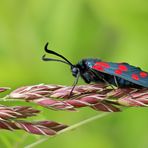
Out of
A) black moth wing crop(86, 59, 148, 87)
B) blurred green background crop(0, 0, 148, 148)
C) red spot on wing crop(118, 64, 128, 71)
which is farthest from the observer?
blurred green background crop(0, 0, 148, 148)

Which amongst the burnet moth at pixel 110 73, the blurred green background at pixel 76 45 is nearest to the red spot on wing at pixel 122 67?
the burnet moth at pixel 110 73

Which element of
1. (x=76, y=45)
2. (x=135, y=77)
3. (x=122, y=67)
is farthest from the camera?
(x=76, y=45)

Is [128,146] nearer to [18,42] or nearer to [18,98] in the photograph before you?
[18,42]

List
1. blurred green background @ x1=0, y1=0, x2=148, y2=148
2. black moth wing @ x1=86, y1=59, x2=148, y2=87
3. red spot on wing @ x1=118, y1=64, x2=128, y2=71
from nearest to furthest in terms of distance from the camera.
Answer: black moth wing @ x1=86, y1=59, x2=148, y2=87 < red spot on wing @ x1=118, y1=64, x2=128, y2=71 < blurred green background @ x1=0, y1=0, x2=148, y2=148

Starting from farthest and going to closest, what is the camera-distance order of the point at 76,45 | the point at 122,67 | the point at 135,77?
1. the point at 76,45
2. the point at 122,67
3. the point at 135,77

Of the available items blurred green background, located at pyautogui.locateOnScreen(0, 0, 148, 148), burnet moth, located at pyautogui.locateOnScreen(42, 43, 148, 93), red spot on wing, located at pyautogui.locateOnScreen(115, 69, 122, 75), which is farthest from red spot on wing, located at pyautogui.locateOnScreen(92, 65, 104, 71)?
blurred green background, located at pyautogui.locateOnScreen(0, 0, 148, 148)

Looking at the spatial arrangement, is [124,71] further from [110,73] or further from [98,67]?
[98,67]

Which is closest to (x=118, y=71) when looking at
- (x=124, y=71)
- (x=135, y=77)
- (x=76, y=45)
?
(x=124, y=71)

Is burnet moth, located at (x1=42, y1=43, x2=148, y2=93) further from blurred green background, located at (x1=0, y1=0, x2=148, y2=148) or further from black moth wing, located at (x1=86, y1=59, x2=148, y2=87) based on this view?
blurred green background, located at (x1=0, y1=0, x2=148, y2=148)

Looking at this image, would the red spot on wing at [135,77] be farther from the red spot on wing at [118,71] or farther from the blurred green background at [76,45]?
the blurred green background at [76,45]
